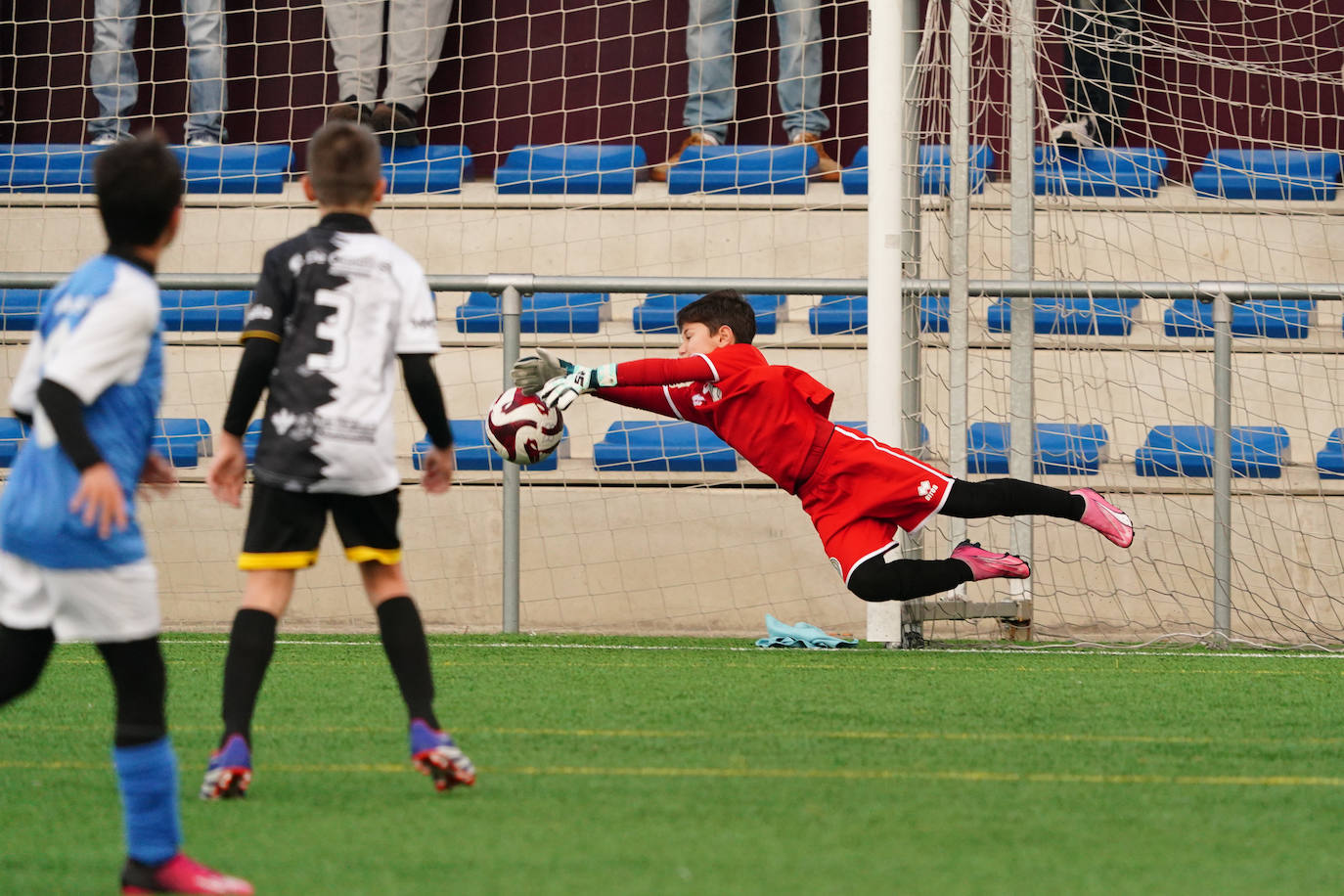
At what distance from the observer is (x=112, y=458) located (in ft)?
7.97

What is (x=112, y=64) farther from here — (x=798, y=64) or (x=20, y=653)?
(x=20, y=653)

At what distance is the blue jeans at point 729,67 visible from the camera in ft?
29.2

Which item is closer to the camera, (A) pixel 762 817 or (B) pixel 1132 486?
(A) pixel 762 817

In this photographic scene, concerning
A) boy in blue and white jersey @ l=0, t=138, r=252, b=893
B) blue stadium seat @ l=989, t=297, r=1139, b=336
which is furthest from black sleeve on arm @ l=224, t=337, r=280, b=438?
blue stadium seat @ l=989, t=297, r=1139, b=336

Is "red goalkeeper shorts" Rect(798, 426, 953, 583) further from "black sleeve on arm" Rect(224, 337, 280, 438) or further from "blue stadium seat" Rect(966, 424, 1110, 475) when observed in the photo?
"black sleeve on arm" Rect(224, 337, 280, 438)

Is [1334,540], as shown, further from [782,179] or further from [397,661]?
[397,661]

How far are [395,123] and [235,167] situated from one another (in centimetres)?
110

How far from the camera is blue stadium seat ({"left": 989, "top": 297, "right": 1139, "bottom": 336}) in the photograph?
7.33m

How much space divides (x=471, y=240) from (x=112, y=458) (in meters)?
6.74

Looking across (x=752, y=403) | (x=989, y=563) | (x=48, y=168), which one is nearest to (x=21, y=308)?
(x=48, y=168)

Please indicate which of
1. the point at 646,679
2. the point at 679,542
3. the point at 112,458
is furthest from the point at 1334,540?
the point at 112,458

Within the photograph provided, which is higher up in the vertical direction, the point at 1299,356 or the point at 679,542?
the point at 1299,356

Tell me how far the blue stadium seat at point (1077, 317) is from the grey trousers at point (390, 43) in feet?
11.6

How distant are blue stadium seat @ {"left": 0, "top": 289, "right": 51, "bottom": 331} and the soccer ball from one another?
4.12 meters
